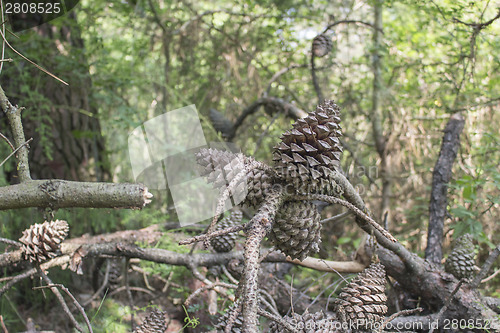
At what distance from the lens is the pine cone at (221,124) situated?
3682mm

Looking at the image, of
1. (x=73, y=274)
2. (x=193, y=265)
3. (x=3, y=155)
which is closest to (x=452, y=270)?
(x=193, y=265)

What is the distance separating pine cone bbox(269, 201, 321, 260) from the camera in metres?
1.29

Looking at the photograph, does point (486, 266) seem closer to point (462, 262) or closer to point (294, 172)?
point (462, 262)

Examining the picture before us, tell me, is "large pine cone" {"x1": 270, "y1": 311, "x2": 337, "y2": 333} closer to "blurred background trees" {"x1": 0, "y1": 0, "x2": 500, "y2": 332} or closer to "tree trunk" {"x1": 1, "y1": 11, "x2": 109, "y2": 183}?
"blurred background trees" {"x1": 0, "y1": 0, "x2": 500, "y2": 332}

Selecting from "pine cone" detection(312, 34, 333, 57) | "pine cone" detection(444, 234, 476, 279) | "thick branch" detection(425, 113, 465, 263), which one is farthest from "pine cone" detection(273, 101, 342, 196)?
"pine cone" detection(312, 34, 333, 57)

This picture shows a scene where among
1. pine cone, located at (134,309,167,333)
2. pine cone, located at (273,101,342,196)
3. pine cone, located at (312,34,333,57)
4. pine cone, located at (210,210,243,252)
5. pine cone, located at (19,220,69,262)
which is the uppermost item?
pine cone, located at (312,34,333,57)

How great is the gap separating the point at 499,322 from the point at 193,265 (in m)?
1.61

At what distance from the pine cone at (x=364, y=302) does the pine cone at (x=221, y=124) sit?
7.66ft

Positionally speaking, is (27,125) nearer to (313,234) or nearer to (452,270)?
(313,234)

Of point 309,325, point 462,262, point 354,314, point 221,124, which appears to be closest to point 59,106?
point 221,124

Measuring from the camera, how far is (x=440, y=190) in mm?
2480

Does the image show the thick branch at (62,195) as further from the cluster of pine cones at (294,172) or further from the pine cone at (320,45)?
the pine cone at (320,45)

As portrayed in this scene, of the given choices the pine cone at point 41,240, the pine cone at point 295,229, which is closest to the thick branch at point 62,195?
the pine cone at point 41,240

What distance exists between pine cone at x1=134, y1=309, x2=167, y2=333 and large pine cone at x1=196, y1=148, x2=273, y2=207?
788mm
